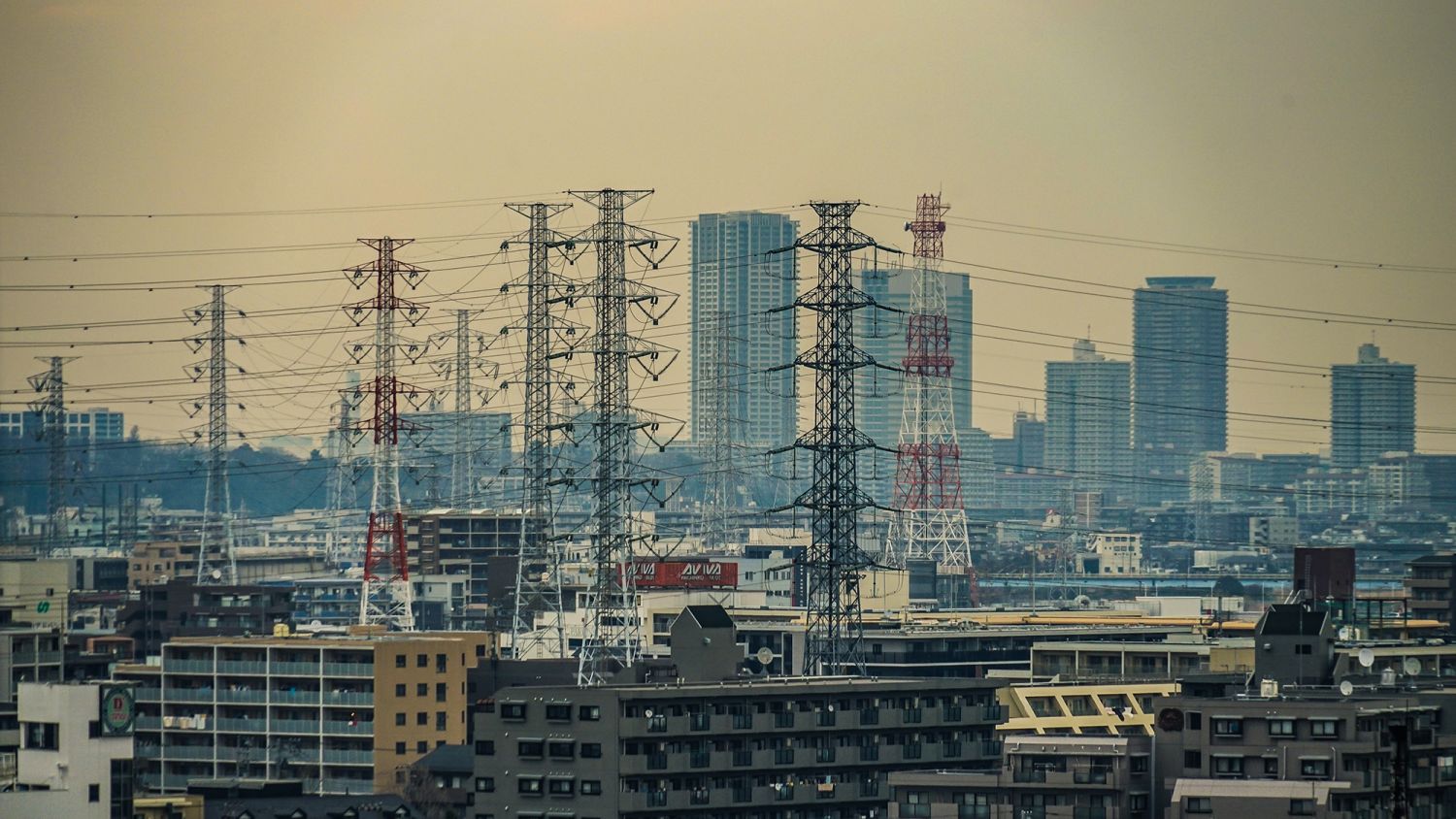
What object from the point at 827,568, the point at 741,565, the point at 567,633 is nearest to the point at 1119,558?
the point at 741,565

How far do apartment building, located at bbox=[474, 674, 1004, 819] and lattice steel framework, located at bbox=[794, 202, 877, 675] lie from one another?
160cm

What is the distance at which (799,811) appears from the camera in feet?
133

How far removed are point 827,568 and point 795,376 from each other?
848cm

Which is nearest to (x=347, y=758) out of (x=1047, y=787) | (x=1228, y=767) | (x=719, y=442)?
(x=1047, y=787)

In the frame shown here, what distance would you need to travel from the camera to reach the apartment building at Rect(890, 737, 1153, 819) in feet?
116

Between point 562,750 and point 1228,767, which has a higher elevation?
point 1228,767

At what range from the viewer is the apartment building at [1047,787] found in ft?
116

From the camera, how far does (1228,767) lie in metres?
35.6

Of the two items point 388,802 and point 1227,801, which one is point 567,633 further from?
point 1227,801

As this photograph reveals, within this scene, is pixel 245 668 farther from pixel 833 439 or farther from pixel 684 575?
pixel 684 575

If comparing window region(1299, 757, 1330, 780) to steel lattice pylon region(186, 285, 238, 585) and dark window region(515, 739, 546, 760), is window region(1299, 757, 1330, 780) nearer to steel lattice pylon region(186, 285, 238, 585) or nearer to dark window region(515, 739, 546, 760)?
dark window region(515, 739, 546, 760)

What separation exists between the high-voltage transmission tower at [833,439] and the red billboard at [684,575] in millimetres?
29846

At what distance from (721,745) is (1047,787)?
5927 millimetres

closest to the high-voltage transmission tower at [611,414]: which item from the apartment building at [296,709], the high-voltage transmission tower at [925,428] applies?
the apartment building at [296,709]
